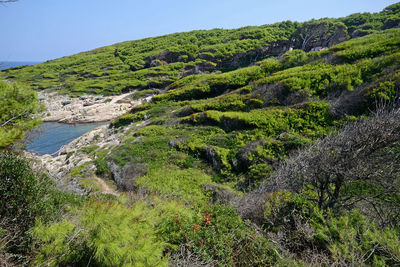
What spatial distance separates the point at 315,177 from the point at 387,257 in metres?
2.50

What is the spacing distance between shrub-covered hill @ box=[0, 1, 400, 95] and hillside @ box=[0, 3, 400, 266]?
31.1 metres

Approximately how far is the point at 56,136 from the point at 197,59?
139ft

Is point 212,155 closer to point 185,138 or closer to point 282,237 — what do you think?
point 185,138

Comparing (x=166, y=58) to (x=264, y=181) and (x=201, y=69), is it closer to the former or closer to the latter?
(x=201, y=69)

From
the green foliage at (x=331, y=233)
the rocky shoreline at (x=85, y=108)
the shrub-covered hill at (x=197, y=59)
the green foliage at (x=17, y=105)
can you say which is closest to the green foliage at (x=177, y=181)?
the green foliage at (x=331, y=233)

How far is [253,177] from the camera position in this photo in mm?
9570

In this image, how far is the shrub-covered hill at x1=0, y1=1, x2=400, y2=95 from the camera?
47.2 m

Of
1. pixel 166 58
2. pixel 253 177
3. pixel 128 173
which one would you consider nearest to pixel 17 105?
pixel 128 173

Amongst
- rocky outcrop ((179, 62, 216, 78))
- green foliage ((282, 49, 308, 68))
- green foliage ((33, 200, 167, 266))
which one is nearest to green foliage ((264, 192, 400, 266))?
green foliage ((33, 200, 167, 266))

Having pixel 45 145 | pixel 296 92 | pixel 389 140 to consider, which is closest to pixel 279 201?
pixel 389 140

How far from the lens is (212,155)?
11.4 m

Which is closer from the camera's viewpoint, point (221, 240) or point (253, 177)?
point (221, 240)

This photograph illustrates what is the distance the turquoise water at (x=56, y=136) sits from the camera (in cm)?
2270

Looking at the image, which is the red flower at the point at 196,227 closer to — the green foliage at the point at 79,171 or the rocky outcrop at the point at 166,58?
the green foliage at the point at 79,171
